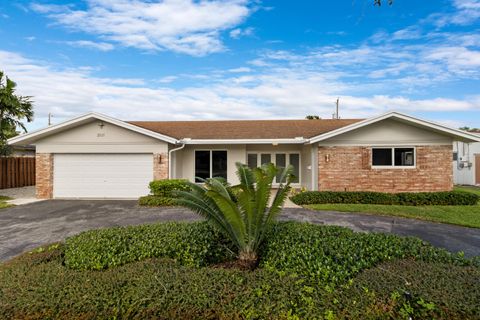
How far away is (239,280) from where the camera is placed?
384 centimetres

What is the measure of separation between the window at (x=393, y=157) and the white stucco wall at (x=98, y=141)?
9.98 meters

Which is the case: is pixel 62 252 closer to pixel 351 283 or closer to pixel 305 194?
pixel 351 283

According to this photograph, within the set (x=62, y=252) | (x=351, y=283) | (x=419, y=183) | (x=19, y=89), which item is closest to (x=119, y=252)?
(x=62, y=252)

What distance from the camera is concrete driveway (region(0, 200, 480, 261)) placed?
22.0 ft

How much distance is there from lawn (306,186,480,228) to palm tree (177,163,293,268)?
254 inches

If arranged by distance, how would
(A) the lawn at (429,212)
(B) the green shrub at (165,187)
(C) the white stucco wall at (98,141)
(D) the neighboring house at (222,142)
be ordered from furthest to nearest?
(C) the white stucco wall at (98,141) → (D) the neighboring house at (222,142) → (B) the green shrub at (165,187) → (A) the lawn at (429,212)

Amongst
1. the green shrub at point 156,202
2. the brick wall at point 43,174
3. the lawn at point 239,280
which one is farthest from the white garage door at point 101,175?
the lawn at point 239,280

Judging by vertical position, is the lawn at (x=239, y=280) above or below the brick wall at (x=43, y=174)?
below

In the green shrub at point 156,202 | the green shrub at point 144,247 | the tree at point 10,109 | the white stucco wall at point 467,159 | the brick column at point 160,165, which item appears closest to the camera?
the green shrub at point 144,247

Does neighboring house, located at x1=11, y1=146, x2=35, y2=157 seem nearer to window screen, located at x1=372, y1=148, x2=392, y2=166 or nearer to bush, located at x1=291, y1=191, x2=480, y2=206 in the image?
bush, located at x1=291, y1=191, x2=480, y2=206

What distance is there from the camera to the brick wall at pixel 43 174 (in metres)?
13.3

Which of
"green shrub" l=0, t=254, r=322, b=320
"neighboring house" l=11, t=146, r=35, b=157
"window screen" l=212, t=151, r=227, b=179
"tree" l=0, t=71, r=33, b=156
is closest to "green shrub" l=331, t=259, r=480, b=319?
"green shrub" l=0, t=254, r=322, b=320

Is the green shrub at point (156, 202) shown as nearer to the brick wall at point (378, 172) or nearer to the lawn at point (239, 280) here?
the lawn at point (239, 280)

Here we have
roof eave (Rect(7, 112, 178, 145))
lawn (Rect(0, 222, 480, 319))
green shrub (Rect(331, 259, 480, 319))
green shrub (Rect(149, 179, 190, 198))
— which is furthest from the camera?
roof eave (Rect(7, 112, 178, 145))
